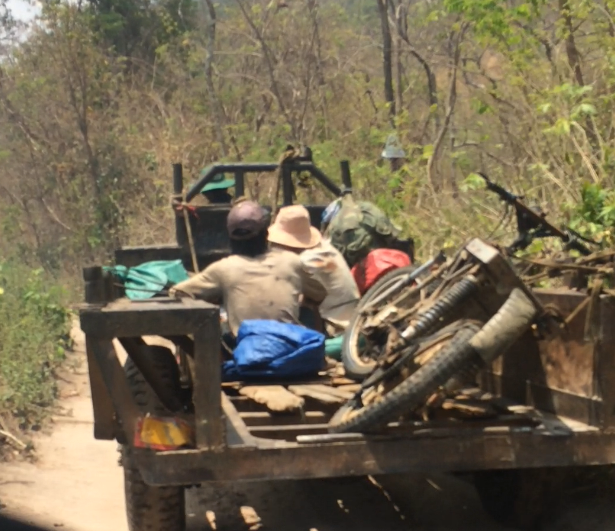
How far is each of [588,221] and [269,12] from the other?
36.4 feet

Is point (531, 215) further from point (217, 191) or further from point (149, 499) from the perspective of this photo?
point (217, 191)

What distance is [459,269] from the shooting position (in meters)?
4.41

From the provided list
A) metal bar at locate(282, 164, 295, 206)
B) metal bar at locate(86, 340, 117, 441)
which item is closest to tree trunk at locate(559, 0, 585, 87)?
metal bar at locate(282, 164, 295, 206)

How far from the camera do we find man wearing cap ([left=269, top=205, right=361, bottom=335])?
5.66 meters

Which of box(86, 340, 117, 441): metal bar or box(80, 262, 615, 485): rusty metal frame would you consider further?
box(86, 340, 117, 441): metal bar

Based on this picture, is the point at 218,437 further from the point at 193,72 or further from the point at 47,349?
the point at 193,72

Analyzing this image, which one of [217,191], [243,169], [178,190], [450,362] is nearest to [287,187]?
[243,169]

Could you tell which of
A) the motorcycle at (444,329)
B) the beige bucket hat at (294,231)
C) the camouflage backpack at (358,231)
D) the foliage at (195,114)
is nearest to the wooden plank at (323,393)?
the motorcycle at (444,329)

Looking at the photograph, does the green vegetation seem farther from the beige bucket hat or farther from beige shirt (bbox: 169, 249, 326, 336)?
beige shirt (bbox: 169, 249, 326, 336)

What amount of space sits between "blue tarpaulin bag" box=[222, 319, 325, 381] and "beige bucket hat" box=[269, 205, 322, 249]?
3.96ft

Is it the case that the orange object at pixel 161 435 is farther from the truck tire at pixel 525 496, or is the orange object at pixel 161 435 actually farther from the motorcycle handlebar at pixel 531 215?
the motorcycle handlebar at pixel 531 215

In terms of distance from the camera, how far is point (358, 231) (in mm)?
6402

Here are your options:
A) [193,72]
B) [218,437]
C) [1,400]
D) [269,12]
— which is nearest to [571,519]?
[218,437]

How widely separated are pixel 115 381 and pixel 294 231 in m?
2.39
